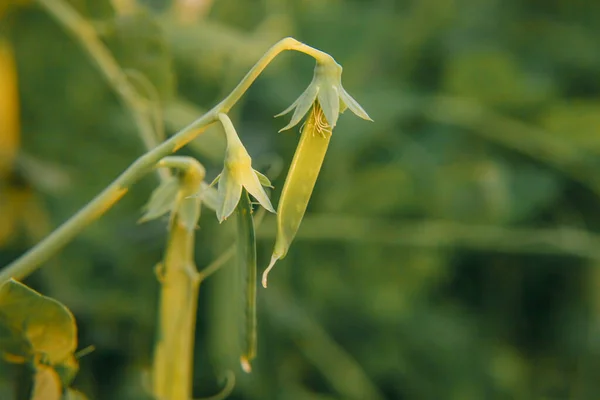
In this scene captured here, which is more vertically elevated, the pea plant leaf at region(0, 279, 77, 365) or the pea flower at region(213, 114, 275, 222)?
the pea flower at region(213, 114, 275, 222)

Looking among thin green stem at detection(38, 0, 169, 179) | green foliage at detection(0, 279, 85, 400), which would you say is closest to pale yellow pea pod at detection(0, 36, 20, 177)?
thin green stem at detection(38, 0, 169, 179)

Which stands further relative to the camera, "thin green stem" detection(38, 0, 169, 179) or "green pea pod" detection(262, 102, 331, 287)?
"thin green stem" detection(38, 0, 169, 179)

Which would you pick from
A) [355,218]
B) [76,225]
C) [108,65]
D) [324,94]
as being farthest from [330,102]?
[355,218]

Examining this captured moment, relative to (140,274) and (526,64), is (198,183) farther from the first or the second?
(526,64)

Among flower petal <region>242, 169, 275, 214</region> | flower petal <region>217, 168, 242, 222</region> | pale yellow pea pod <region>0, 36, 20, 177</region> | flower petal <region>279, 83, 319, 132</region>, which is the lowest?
pale yellow pea pod <region>0, 36, 20, 177</region>

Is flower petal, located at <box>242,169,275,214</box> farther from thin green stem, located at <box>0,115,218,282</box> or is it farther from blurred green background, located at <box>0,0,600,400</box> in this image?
blurred green background, located at <box>0,0,600,400</box>

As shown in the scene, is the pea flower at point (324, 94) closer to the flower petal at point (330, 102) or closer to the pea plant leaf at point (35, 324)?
the flower petal at point (330, 102)
